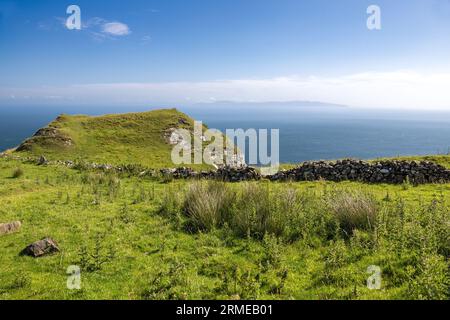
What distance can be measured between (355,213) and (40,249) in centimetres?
1137

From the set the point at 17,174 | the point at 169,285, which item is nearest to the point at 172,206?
the point at 169,285

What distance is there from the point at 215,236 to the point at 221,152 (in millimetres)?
51052

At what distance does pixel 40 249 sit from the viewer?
1118 cm

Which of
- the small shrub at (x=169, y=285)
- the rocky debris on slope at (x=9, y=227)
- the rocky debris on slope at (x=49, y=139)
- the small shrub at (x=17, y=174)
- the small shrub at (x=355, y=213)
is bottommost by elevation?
the small shrub at (x=169, y=285)

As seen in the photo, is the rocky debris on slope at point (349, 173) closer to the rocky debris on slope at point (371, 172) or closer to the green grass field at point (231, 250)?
the rocky debris on slope at point (371, 172)

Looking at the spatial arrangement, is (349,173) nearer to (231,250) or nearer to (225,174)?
(225,174)

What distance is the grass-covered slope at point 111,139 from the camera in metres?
47.9

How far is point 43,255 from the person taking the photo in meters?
11.1

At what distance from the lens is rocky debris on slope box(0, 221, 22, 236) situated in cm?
1328

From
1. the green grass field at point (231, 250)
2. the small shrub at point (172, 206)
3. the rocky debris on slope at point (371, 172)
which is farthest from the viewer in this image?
the rocky debris on slope at point (371, 172)

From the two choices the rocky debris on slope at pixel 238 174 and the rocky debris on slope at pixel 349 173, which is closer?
the rocky debris on slope at pixel 349 173

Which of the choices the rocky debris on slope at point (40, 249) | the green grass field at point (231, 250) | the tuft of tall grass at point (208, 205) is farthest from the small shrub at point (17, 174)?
the rocky debris on slope at point (40, 249)
